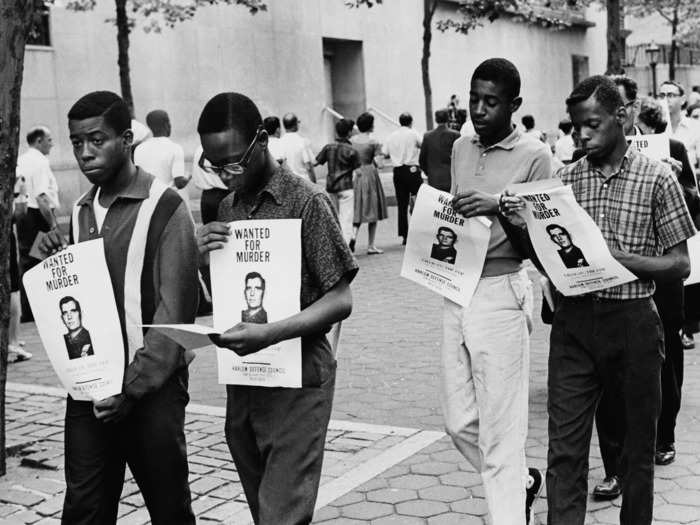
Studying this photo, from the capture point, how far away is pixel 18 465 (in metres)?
5.95

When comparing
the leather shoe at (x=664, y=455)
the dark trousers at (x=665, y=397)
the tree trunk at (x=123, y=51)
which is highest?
the tree trunk at (x=123, y=51)

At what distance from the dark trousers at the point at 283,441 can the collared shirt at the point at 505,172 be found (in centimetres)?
110

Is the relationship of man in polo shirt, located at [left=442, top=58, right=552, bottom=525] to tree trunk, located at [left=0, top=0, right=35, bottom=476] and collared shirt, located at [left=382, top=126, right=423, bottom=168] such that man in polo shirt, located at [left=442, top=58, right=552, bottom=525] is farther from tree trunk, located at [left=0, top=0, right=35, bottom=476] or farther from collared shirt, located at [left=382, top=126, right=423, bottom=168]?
collared shirt, located at [left=382, top=126, right=423, bottom=168]

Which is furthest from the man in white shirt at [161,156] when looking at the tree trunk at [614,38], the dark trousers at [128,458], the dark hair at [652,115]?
the tree trunk at [614,38]

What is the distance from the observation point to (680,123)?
918 cm

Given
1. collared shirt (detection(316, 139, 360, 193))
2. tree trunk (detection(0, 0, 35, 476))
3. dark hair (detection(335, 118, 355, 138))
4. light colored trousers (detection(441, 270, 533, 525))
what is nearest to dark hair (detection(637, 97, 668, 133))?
light colored trousers (detection(441, 270, 533, 525))

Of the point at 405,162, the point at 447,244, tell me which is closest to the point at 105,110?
the point at 447,244

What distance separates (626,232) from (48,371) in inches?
231

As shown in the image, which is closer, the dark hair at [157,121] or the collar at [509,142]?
the collar at [509,142]

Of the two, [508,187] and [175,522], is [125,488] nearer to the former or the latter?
[175,522]

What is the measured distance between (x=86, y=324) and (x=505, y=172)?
1.82m

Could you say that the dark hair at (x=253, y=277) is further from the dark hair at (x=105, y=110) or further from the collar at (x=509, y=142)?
the collar at (x=509, y=142)

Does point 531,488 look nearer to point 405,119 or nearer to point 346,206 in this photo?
point 346,206

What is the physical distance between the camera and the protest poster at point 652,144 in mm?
5285
